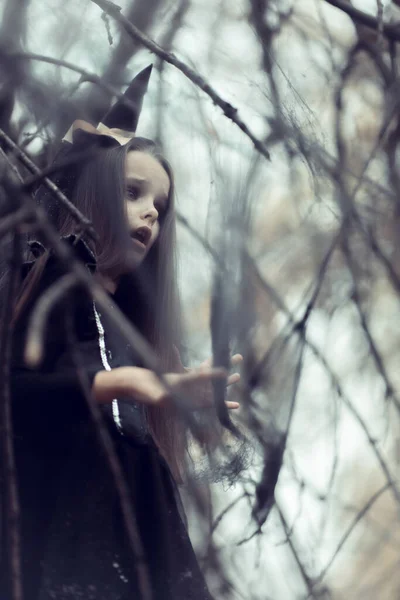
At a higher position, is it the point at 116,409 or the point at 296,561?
the point at 116,409

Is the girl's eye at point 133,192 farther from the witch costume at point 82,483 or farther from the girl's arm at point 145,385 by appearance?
the girl's arm at point 145,385

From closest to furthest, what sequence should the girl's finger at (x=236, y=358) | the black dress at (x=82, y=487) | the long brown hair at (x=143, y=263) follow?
1. the girl's finger at (x=236, y=358)
2. the black dress at (x=82, y=487)
3. the long brown hair at (x=143, y=263)

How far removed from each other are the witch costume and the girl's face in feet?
0.29

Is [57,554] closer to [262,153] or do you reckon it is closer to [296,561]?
[296,561]

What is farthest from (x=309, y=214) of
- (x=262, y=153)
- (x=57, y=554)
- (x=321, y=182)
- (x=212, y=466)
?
(x=57, y=554)

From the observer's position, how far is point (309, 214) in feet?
3.75

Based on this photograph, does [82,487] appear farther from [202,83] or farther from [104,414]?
[202,83]

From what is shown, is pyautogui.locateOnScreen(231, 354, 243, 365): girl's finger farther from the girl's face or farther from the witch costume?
the girl's face

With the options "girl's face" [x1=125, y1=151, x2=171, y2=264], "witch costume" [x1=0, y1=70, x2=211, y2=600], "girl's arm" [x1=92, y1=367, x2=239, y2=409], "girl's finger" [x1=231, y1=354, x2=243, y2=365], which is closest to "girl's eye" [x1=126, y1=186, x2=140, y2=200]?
"girl's face" [x1=125, y1=151, x2=171, y2=264]

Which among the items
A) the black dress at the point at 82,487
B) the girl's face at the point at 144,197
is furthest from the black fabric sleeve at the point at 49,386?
the girl's face at the point at 144,197

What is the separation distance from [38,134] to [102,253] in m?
0.23

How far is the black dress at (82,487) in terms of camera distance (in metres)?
0.94

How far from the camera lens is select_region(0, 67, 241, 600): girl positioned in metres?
0.94

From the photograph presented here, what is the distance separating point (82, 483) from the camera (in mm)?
989
